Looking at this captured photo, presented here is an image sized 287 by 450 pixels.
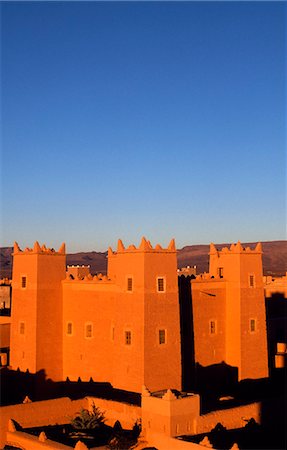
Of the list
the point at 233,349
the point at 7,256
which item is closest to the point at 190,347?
the point at 233,349


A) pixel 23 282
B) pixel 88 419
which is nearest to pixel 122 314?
pixel 88 419

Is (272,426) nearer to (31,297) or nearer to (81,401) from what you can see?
(81,401)

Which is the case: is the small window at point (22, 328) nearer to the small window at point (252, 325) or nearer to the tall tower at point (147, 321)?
the tall tower at point (147, 321)

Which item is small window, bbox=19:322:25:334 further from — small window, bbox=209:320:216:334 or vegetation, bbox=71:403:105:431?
small window, bbox=209:320:216:334

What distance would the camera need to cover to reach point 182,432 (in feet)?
84.8

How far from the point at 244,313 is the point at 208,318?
6.43 feet

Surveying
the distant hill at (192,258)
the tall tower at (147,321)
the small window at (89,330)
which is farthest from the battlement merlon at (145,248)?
the distant hill at (192,258)

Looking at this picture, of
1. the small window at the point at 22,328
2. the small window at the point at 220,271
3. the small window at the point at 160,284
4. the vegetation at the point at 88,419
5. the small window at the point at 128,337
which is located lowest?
the vegetation at the point at 88,419

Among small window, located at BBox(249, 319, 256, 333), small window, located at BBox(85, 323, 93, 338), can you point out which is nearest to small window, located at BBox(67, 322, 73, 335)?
small window, located at BBox(85, 323, 93, 338)

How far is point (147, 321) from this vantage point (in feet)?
99.1

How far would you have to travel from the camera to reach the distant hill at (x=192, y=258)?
146 meters

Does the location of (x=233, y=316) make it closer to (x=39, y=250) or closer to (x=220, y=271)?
(x=220, y=271)

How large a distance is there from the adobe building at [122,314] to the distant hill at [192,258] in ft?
326

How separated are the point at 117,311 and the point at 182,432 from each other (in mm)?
7723
